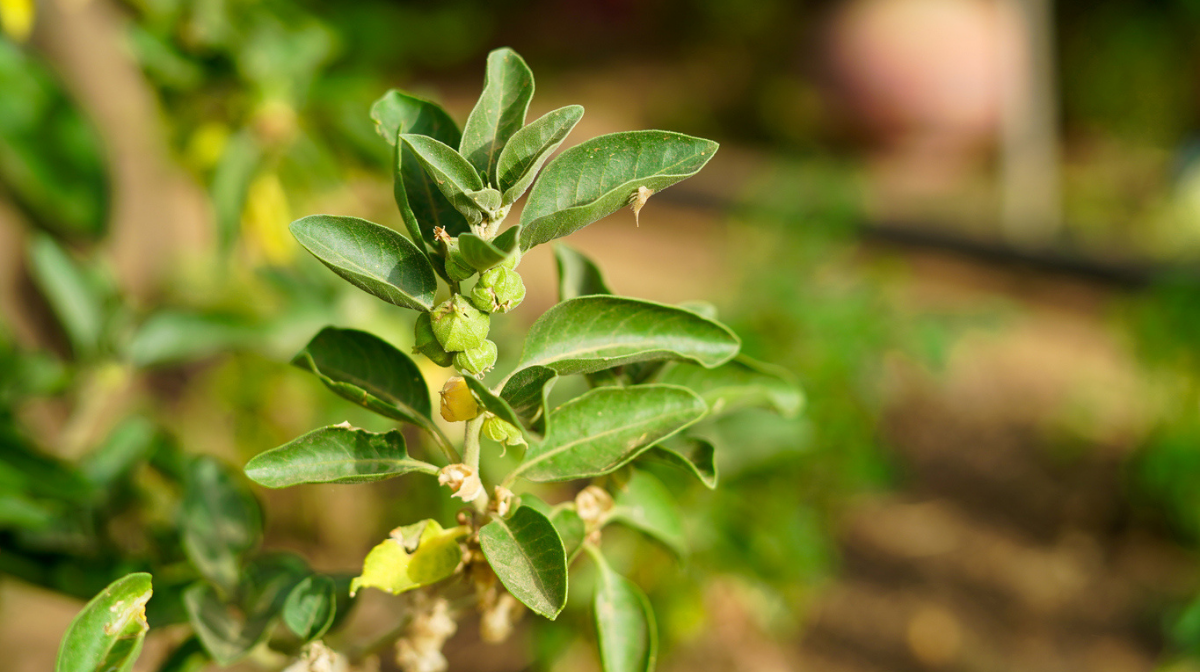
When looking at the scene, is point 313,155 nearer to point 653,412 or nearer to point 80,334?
point 80,334

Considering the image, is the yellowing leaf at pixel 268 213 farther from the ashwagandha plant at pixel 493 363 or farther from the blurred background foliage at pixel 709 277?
the ashwagandha plant at pixel 493 363

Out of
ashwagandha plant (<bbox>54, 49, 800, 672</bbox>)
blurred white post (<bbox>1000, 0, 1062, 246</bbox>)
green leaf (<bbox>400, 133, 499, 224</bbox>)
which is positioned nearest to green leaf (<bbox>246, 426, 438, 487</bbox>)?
ashwagandha plant (<bbox>54, 49, 800, 672</bbox>)

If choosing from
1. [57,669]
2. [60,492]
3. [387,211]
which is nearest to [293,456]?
[57,669]

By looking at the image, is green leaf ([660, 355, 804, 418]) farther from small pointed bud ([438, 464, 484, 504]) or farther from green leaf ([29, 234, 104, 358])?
green leaf ([29, 234, 104, 358])

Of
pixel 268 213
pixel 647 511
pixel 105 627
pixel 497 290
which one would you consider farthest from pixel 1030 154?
pixel 105 627

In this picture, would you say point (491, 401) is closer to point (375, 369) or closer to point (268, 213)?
point (375, 369)

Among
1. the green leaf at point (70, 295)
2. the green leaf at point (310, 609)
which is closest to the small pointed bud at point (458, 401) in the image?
the green leaf at point (310, 609)
